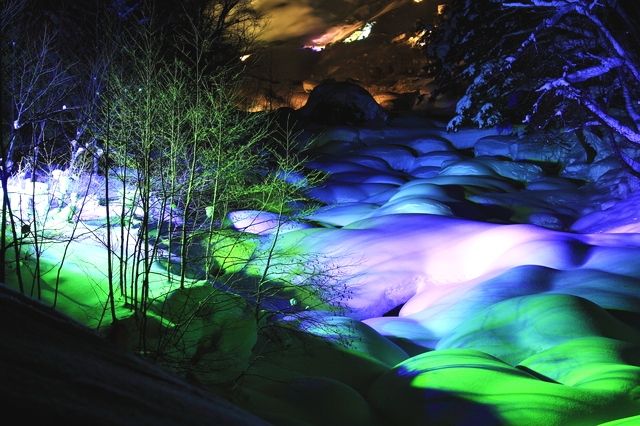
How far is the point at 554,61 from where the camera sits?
18625 mm

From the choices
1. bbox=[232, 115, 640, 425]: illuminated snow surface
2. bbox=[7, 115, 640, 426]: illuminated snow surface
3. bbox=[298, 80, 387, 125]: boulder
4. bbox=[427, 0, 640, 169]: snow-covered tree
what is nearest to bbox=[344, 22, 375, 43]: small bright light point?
bbox=[298, 80, 387, 125]: boulder

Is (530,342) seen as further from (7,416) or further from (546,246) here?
(7,416)

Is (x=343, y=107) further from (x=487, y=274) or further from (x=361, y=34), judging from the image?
(x=361, y=34)

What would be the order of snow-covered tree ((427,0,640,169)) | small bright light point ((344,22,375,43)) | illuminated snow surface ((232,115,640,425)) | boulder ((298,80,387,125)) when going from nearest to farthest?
illuminated snow surface ((232,115,640,425)) < snow-covered tree ((427,0,640,169)) < boulder ((298,80,387,125)) < small bright light point ((344,22,375,43))

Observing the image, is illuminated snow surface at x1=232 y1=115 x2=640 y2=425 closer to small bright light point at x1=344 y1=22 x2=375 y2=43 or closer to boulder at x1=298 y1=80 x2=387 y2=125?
boulder at x1=298 y1=80 x2=387 y2=125

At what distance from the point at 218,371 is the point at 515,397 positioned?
128 inches

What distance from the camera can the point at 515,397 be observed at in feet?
15.4

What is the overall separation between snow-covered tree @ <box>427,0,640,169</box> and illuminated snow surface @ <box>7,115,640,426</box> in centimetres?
216

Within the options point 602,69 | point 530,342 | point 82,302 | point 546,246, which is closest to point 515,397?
point 530,342

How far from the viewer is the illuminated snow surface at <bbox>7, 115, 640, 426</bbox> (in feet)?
16.8

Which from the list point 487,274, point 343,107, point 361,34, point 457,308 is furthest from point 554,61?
point 361,34

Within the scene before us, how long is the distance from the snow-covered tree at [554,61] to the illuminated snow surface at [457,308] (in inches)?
85.0

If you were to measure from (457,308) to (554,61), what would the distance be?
1266 cm

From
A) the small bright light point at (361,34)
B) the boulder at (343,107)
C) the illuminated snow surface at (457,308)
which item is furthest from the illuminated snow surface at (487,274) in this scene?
the small bright light point at (361,34)
